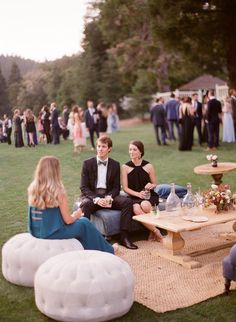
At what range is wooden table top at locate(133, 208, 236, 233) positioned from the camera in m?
5.97

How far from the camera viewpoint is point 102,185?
7352 millimetres

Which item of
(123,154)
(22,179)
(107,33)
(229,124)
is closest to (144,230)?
(22,179)

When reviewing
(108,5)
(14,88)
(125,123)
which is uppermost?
(108,5)

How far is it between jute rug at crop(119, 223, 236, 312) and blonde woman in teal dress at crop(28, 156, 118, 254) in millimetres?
728

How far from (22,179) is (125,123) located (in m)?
28.5

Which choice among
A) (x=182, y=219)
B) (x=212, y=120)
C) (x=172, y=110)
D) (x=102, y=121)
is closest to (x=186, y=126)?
(x=212, y=120)

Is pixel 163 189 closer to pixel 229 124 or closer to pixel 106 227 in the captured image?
pixel 106 227

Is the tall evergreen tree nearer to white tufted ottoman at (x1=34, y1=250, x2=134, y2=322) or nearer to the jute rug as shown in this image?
the jute rug

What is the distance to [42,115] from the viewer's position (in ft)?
74.3

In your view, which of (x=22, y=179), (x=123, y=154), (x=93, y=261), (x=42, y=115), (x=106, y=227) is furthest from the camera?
(x=42, y=115)

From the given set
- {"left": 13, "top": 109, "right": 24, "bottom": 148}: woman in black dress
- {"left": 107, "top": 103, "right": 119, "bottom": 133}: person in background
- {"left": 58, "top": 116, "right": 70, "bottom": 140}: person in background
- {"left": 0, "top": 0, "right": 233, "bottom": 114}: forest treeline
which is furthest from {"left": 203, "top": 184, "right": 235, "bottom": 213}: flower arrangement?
{"left": 107, "top": 103, "right": 119, "bottom": 133}: person in background

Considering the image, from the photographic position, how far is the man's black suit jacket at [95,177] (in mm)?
7289

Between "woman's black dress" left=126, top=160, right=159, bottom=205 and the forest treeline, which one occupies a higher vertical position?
the forest treeline

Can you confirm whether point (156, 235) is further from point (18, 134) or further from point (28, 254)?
point (18, 134)
